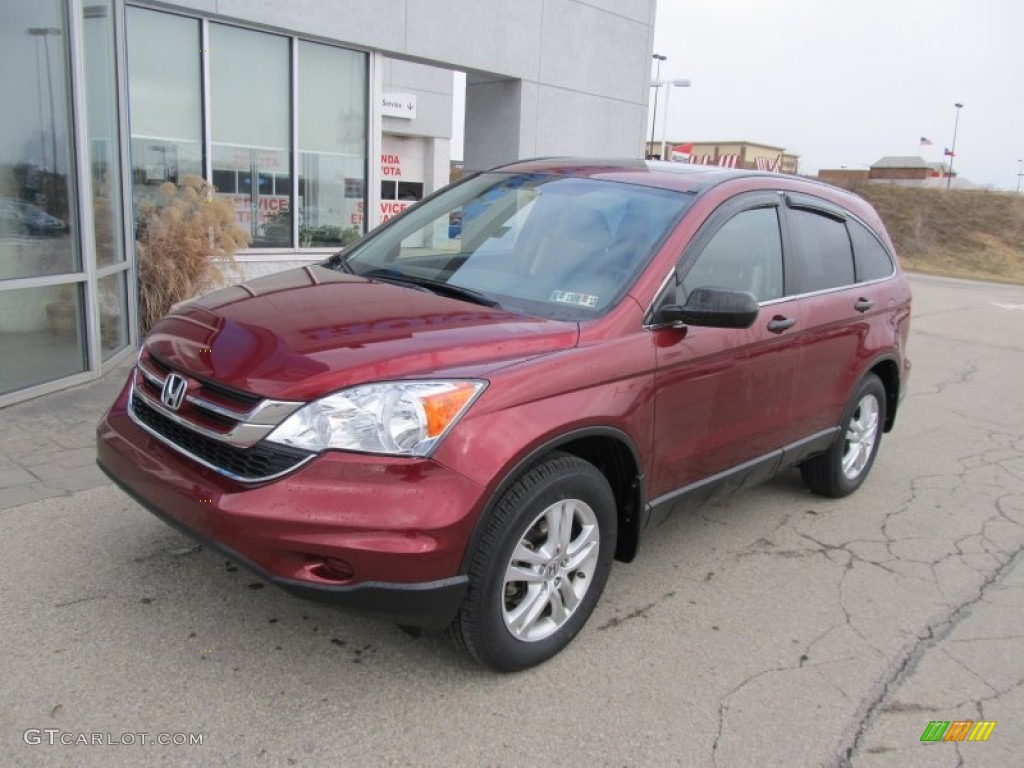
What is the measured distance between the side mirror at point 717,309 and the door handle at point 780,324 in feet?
2.38

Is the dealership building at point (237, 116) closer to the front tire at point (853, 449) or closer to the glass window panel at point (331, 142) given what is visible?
the glass window panel at point (331, 142)

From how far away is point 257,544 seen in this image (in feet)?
8.35

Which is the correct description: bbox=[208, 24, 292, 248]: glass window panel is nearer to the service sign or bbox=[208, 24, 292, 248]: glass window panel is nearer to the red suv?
the red suv

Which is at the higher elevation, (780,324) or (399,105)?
(399,105)

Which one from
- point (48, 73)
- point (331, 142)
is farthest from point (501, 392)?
point (331, 142)

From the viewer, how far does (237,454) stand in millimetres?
2650

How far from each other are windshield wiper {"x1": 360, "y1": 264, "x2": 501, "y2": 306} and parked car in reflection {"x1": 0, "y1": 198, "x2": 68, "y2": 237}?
3.45m

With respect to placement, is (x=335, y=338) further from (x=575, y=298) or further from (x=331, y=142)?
(x=331, y=142)

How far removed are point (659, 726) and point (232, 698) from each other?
4.66 feet

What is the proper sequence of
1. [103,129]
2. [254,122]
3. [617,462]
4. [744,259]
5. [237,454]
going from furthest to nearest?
1. [254,122]
2. [103,129]
3. [744,259]
4. [617,462]
5. [237,454]

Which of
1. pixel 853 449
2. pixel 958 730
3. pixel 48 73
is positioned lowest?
pixel 958 730

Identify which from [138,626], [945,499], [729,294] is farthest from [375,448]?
[945,499]

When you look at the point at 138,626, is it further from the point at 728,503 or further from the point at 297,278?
the point at 728,503

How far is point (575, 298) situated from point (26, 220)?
14.9 feet
